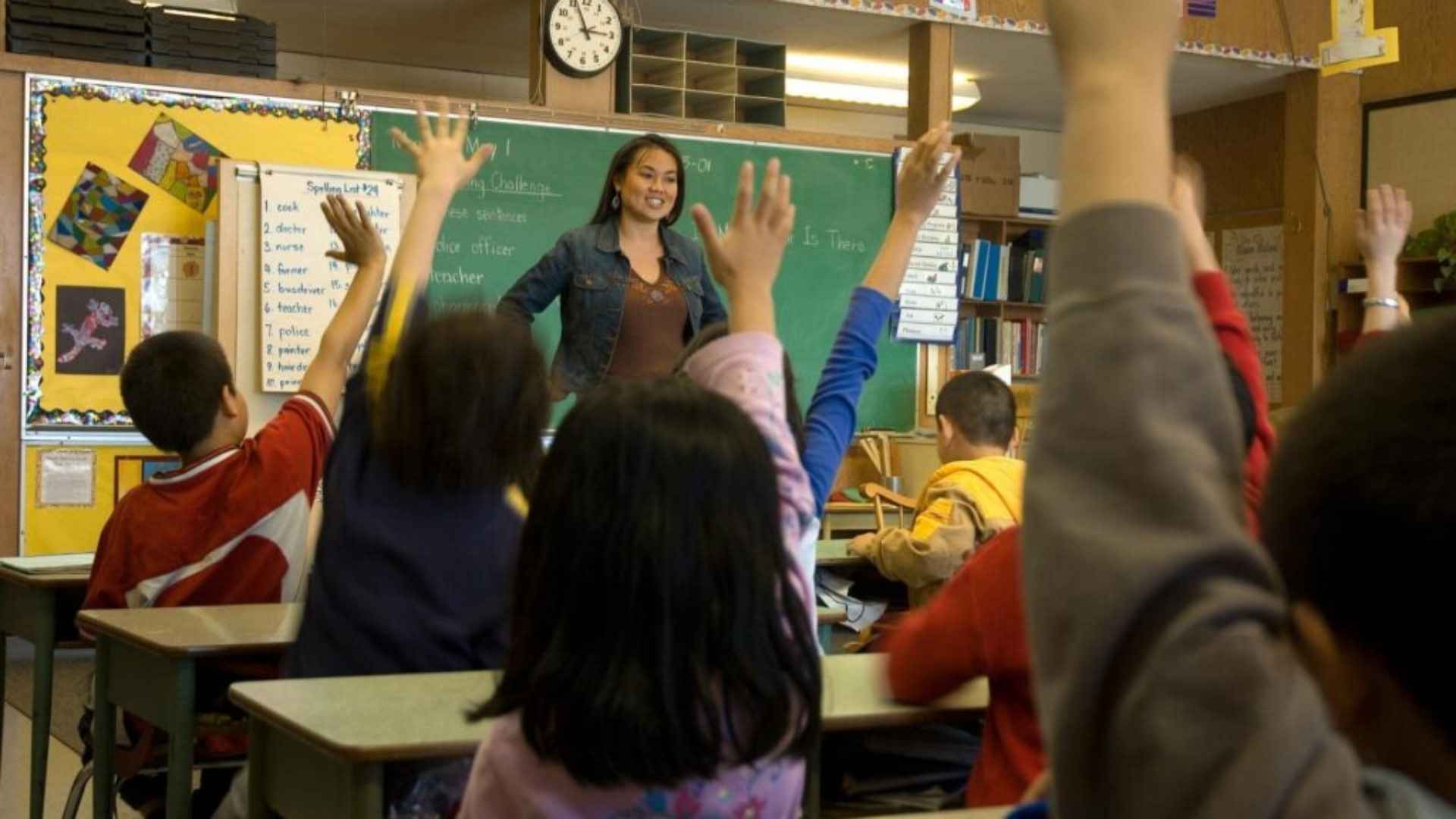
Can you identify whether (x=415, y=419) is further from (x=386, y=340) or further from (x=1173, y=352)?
(x=1173, y=352)

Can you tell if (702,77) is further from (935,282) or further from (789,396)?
(789,396)

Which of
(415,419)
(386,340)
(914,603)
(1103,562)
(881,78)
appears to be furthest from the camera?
(881,78)

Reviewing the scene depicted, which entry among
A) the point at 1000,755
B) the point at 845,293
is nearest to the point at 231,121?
the point at 845,293

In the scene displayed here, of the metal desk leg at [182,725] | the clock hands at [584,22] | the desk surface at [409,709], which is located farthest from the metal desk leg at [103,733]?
the clock hands at [584,22]

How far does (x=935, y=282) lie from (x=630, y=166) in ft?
11.2

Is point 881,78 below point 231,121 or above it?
above

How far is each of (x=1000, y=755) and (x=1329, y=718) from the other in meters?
1.50

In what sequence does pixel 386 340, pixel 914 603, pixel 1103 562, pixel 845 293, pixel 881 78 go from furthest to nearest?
pixel 881 78, pixel 845 293, pixel 914 603, pixel 386 340, pixel 1103 562

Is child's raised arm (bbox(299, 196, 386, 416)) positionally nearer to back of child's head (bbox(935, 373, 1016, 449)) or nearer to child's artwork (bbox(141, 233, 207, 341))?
back of child's head (bbox(935, 373, 1016, 449))

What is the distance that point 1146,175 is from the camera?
20.6 inches

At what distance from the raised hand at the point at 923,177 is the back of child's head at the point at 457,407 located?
510mm

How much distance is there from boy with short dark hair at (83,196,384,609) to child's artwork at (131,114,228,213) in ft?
10.7

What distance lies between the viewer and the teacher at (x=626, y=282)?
4.71m

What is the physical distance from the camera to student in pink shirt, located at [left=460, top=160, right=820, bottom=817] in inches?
48.8
